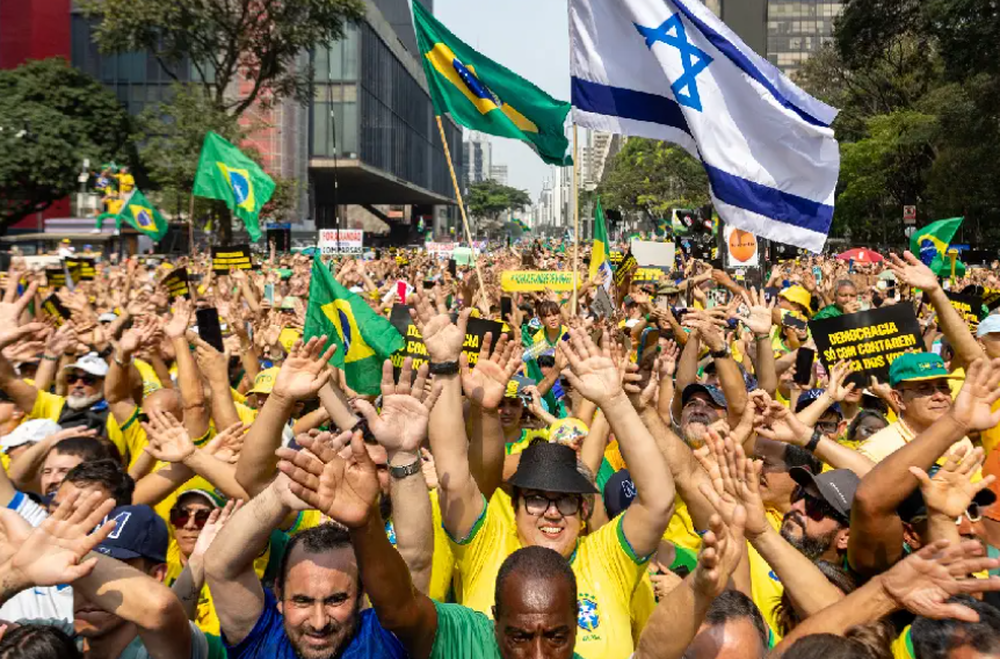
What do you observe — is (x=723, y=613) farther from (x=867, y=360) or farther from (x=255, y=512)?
(x=867, y=360)

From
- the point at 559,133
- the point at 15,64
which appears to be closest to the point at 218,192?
the point at 559,133

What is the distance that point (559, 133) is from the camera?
25.8 ft

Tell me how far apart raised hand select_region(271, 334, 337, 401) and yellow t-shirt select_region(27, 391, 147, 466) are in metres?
2.42

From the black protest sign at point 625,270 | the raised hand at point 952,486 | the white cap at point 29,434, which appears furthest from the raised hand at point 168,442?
the black protest sign at point 625,270

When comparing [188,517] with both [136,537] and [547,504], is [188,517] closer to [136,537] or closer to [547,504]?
[136,537]

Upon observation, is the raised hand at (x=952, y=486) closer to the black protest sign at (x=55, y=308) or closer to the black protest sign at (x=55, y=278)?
the black protest sign at (x=55, y=308)

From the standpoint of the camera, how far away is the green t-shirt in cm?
319

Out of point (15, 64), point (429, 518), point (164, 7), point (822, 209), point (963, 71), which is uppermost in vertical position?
point (15, 64)

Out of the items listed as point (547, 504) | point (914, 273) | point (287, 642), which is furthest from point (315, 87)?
point (287, 642)

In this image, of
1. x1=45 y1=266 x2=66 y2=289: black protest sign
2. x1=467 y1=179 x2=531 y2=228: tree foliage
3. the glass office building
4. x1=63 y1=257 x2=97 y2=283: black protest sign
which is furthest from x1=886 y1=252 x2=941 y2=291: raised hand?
x1=467 y1=179 x2=531 y2=228: tree foliage

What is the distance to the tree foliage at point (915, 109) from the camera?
27016mm

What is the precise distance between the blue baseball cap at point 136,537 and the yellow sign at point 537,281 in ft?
26.9

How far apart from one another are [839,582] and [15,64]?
225 ft

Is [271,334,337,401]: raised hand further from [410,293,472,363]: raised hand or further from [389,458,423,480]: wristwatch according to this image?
[389,458,423,480]: wristwatch
